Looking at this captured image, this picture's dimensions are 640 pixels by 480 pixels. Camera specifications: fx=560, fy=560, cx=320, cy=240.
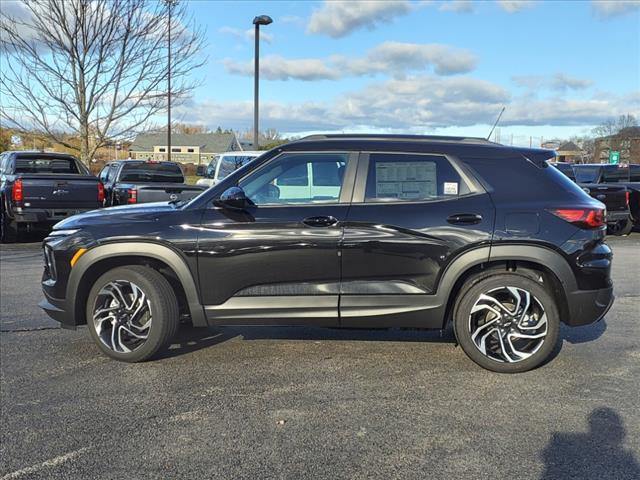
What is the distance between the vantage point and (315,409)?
371 centimetres

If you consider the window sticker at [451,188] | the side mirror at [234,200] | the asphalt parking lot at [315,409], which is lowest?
the asphalt parking lot at [315,409]

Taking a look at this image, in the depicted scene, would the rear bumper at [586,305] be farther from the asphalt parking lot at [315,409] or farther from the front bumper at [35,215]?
the front bumper at [35,215]

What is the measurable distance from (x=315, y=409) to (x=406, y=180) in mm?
1877

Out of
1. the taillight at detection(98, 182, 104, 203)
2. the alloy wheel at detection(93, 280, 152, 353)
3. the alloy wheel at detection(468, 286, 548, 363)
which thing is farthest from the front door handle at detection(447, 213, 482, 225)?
the taillight at detection(98, 182, 104, 203)

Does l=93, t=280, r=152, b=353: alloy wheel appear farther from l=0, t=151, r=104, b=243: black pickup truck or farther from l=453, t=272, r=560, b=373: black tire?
l=0, t=151, r=104, b=243: black pickup truck

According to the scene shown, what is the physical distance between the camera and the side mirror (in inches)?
170

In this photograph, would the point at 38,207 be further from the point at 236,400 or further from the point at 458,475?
the point at 458,475

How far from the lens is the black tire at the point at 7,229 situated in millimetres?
11688

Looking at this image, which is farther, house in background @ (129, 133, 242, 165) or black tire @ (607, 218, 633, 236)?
house in background @ (129, 133, 242, 165)

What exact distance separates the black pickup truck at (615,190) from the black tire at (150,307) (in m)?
10.2

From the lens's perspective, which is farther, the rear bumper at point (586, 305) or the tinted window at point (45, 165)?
the tinted window at point (45, 165)

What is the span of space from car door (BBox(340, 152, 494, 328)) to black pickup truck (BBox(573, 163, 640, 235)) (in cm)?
887

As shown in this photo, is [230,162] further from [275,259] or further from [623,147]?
[623,147]

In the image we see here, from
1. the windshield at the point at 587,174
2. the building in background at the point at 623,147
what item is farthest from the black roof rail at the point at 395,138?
the building in background at the point at 623,147
